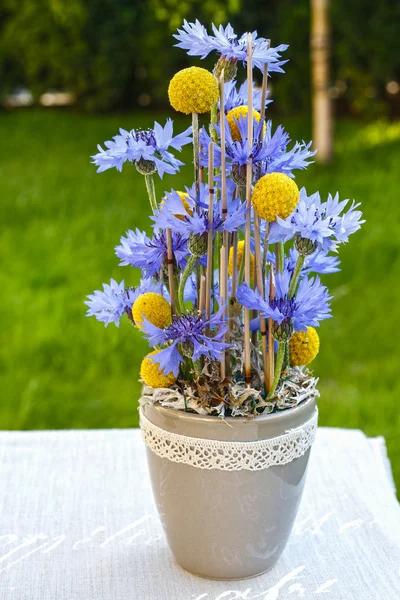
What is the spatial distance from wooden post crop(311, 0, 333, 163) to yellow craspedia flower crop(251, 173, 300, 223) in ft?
10.6

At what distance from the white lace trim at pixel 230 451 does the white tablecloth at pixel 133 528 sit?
6.6 inches

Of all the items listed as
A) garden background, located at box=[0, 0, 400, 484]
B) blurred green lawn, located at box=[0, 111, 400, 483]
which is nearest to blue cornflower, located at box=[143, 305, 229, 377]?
blurred green lawn, located at box=[0, 111, 400, 483]

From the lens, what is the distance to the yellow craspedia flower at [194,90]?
2.67 ft

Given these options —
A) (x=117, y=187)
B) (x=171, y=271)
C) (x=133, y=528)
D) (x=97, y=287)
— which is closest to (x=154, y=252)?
(x=171, y=271)

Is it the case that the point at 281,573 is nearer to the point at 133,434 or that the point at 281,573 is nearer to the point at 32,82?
the point at 133,434

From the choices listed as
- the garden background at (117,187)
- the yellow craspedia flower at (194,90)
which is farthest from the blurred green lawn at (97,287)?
the yellow craspedia flower at (194,90)

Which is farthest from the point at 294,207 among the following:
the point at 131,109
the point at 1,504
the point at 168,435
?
the point at 131,109

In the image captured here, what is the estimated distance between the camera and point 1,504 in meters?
1.13

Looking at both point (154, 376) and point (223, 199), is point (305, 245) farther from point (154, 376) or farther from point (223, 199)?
point (154, 376)

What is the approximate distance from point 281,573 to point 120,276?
1.91 metres

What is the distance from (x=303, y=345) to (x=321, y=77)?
326 centimetres

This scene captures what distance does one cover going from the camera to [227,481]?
2.97 ft

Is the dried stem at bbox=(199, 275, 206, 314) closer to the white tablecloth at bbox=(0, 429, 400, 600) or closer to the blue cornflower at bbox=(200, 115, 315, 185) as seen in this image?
the blue cornflower at bbox=(200, 115, 315, 185)

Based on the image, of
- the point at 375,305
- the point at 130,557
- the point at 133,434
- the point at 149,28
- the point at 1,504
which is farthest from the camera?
the point at 149,28
